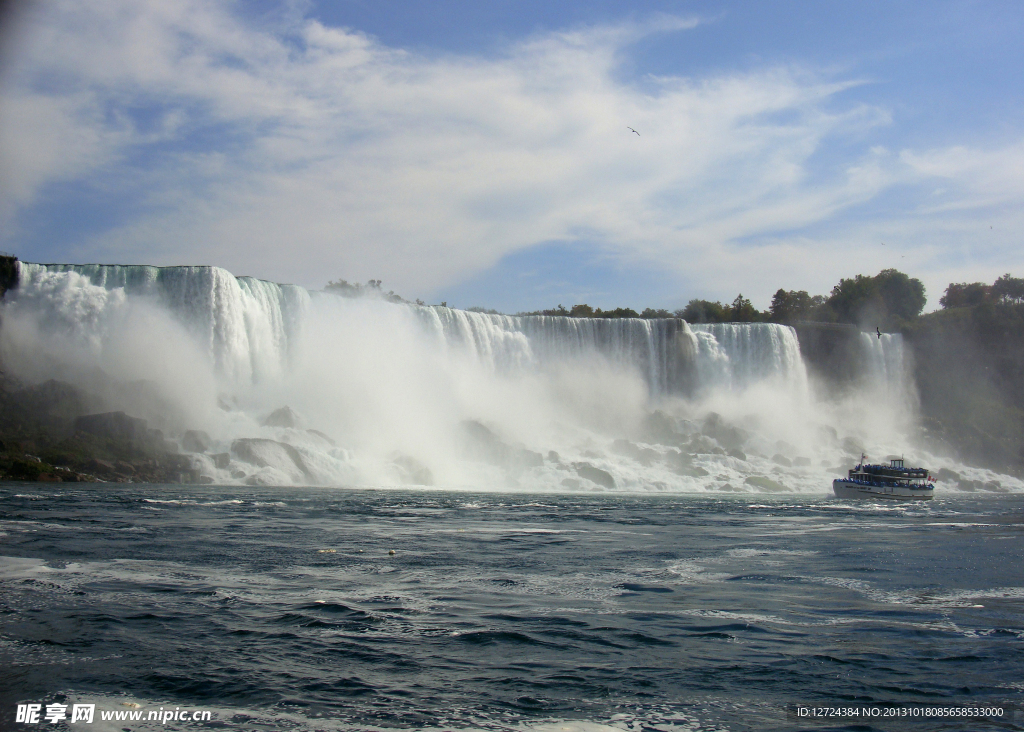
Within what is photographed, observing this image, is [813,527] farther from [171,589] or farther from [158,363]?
[158,363]

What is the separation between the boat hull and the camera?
127 feet

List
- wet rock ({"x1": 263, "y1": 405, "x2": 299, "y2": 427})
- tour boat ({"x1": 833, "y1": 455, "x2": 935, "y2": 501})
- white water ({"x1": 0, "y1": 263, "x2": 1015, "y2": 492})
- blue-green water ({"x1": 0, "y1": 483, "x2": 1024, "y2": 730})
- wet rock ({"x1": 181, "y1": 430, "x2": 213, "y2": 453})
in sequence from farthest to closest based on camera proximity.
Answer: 1. tour boat ({"x1": 833, "y1": 455, "x2": 935, "y2": 501})
2. wet rock ({"x1": 263, "y1": 405, "x2": 299, "y2": 427})
3. white water ({"x1": 0, "y1": 263, "x2": 1015, "y2": 492})
4. wet rock ({"x1": 181, "y1": 430, "x2": 213, "y2": 453})
5. blue-green water ({"x1": 0, "y1": 483, "x2": 1024, "y2": 730})

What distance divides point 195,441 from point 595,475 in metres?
19.6

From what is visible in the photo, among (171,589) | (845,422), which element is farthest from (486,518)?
(845,422)

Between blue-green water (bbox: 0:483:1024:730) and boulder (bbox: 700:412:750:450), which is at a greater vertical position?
blue-green water (bbox: 0:483:1024:730)

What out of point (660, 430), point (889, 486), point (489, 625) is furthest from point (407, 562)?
point (660, 430)

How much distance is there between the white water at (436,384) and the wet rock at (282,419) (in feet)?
1.39

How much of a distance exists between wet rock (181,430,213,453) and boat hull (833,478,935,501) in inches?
1156

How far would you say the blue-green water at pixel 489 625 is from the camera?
6.24 metres

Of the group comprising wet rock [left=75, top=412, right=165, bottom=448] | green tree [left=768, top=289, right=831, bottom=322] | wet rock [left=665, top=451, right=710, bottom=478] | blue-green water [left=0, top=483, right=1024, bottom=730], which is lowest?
wet rock [left=665, top=451, right=710, bottom=478]

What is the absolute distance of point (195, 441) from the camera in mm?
35500

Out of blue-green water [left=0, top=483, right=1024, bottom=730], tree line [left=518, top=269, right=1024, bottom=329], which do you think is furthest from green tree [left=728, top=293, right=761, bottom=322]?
blue-green water [left=0, top=483, right=1024, bottom=730]

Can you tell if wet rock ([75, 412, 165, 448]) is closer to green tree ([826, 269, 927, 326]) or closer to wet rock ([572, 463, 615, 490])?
wet rock ([572, 463, 615, 490])

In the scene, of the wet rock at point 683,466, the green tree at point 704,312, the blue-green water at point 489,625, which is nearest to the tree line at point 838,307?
the green tree at point 704,312
